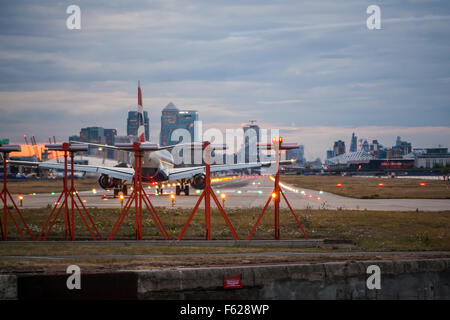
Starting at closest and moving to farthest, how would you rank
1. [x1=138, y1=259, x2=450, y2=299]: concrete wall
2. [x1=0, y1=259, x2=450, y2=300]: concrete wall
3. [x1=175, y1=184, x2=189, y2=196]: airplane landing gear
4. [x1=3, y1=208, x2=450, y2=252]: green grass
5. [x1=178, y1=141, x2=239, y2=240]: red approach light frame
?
[x1=0, y1=259, x2=450, y2=300]: concrete wall < [x1=138, y1=259, x2=450, y2=299]: concrete wall < [x1=178, y1=141, x2=239, y2=240]: red approach light frame < [x1=3, y1=208, x2=450, y2=252]: green grass < [x1=175, y1=184, x2=189, y2=196]: airplane landing gear

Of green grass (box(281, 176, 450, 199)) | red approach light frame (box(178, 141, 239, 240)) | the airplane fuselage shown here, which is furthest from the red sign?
green grass (box(281, 176, 450, 199))

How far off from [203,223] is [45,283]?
58.0ft

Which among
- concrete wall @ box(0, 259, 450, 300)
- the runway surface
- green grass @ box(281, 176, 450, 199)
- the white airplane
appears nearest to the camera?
concrete wall @ box(0, 259, 450, 300)

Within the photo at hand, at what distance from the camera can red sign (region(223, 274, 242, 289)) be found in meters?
14.1

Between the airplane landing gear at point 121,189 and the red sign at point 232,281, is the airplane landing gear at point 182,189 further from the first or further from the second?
the red sign at point 232,281

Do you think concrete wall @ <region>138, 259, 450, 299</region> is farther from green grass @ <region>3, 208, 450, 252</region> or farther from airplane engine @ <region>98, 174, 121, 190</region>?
airplane engine @ <region>98, 174, 121, 190</region>

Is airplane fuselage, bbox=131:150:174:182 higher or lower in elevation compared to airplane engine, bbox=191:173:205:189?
higher

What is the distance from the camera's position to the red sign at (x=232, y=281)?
14133mm

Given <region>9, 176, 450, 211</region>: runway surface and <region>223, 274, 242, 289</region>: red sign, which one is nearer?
<region>223, 274, 242, 289</region>: red sign

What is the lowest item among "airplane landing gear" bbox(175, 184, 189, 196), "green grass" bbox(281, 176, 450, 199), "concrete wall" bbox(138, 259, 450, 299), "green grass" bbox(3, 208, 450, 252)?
"green grass" bbox(281, 176, 450, 199)

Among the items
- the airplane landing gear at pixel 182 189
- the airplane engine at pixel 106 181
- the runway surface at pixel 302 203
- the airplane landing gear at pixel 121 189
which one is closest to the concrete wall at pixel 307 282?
the runway surface at pixel 302 203

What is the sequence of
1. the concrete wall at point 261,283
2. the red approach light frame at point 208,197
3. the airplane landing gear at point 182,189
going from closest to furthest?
the concrete wall at point 261,283
the red approach light frame at point 208,197
the airplane landing gear at point 182,189

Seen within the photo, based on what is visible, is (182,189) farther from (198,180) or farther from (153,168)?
(153,168)
